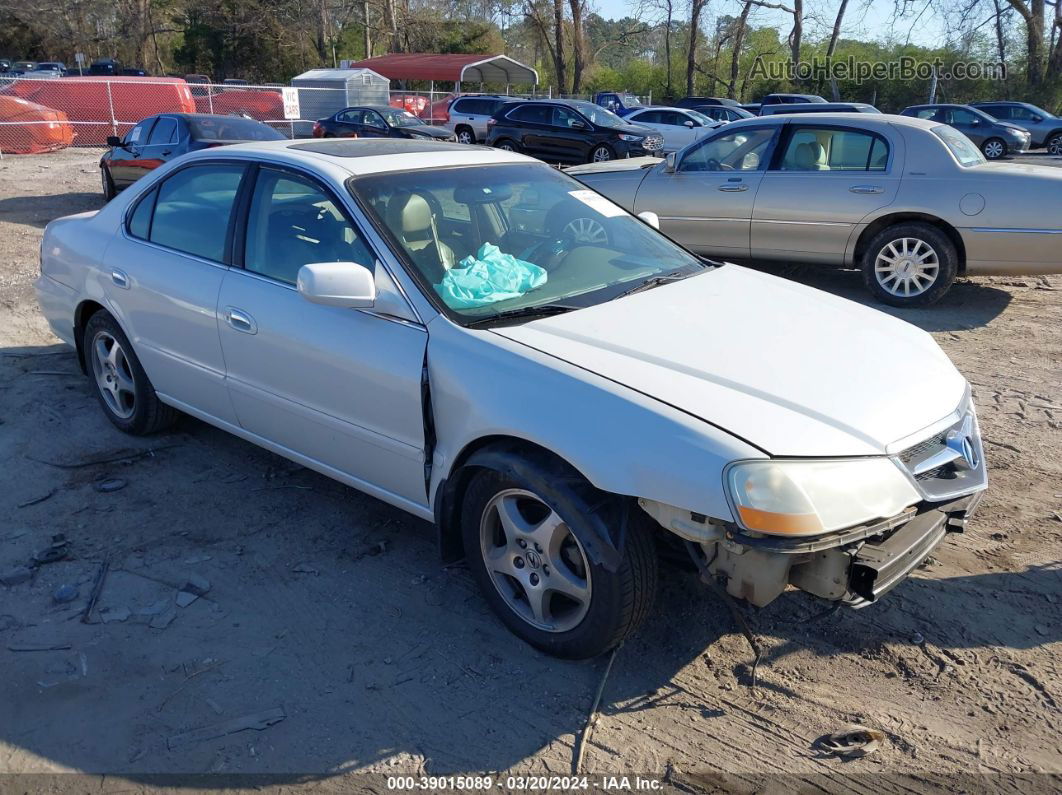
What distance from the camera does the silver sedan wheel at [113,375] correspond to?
491 centimetres

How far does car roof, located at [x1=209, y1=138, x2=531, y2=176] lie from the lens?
3.88 metres

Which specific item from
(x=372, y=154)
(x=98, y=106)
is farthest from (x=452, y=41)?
(x=372, y=154)

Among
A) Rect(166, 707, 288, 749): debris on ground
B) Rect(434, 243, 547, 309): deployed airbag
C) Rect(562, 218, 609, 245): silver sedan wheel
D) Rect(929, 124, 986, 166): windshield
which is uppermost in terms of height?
Rect(929, 124, 986, 166): windshield

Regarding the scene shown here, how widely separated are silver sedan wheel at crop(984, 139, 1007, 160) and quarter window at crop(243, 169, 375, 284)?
2379 cm

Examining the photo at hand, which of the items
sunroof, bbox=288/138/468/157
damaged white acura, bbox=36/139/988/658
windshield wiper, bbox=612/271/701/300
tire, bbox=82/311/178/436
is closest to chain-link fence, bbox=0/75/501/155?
tire, bbox=82/311/178/436

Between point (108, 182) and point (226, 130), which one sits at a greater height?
point (226, 130)

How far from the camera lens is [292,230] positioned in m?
3.91

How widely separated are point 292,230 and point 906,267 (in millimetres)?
5778

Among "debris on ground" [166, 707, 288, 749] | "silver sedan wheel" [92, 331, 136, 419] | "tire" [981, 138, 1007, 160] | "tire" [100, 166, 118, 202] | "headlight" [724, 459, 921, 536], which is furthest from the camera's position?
"tire" [981, 138, 1007, 160]

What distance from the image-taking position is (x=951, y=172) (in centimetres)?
754

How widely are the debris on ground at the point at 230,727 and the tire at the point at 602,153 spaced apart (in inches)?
696

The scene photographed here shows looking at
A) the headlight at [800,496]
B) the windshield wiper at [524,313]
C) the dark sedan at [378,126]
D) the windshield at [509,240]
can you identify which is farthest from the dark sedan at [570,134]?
the headlight at [800,496]

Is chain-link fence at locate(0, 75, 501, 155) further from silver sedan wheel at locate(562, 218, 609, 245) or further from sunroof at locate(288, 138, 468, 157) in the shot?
silver sedan wheel at locate(562, 218, 609, 245)

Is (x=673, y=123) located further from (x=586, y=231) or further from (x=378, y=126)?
(x=586, y=231)
